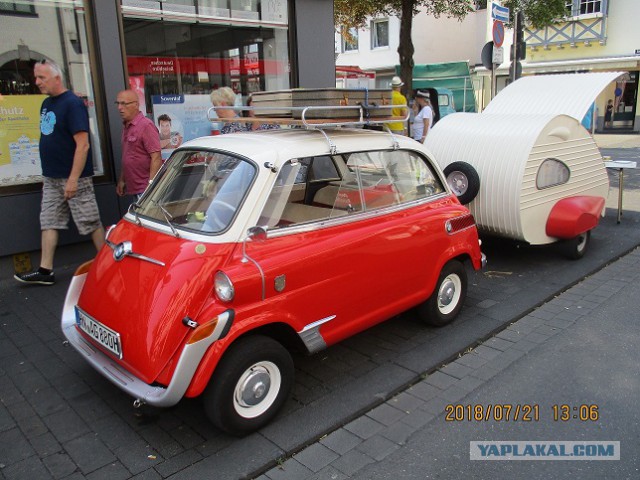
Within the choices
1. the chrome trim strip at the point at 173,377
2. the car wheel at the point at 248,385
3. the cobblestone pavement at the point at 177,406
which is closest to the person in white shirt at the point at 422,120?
the cobblestone pavement at the point at 177,406

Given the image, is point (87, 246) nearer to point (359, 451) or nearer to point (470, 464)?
point (359, 451)

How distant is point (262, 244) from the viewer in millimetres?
3281

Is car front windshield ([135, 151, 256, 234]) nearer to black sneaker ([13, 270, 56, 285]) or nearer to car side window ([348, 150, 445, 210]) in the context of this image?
car side window ([348, 150, 445, 210])

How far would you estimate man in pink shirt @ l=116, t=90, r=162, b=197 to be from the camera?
5.38 m

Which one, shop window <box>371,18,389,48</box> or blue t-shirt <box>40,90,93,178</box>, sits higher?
shop window <box>371,18,389,48</box>

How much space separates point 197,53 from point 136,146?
2538 mm

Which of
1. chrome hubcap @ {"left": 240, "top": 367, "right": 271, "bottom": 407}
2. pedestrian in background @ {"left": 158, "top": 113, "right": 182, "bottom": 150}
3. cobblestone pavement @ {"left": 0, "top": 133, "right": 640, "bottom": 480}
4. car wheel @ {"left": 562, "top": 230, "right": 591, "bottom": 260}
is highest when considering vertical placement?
pedestrian in background @ {"left": 158, "top": 113, "right": 182, "bottom": 150}

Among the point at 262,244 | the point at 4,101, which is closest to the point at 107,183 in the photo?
the point at 4,101

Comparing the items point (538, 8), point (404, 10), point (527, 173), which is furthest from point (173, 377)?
point (538, 8)

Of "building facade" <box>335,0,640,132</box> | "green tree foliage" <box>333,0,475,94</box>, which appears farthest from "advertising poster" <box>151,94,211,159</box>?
"building facade" <box>335,0,640,132</box>

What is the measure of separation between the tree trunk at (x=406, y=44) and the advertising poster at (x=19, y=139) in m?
9.91

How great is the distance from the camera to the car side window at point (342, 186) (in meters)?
3.51

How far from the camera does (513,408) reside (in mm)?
3492

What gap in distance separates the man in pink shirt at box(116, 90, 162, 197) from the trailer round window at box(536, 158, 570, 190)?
13.1ft
